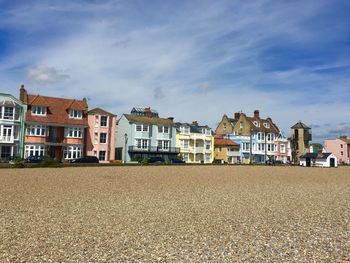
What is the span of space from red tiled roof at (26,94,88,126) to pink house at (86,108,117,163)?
1.66 metres

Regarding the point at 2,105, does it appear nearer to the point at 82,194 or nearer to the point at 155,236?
the point at 82,194

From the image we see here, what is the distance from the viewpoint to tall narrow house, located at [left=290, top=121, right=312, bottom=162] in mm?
102125

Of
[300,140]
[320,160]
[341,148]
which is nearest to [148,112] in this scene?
[320,160]

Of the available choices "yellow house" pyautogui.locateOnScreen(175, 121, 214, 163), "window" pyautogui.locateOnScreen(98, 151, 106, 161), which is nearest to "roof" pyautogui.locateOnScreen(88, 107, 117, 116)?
"window" pyautogui.locateOnScreen(98, 151, 106, 161)

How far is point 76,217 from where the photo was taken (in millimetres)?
13531

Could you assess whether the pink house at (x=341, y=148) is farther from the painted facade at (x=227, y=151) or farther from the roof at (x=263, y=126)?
the painted facade at (x=227, y=151)

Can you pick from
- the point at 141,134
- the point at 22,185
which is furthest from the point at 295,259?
the point at 141,134

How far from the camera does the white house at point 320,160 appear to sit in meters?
78.8

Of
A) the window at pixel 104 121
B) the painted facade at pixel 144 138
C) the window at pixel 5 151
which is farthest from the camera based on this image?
the painted facade at pixel 144 138

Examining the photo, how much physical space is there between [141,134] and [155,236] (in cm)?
6048

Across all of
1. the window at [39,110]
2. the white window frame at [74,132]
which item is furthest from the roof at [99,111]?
the window at [39,110]

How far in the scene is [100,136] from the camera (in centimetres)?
6469

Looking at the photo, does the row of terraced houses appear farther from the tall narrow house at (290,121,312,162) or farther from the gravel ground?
the gravel ground

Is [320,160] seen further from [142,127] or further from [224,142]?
[142,127]
